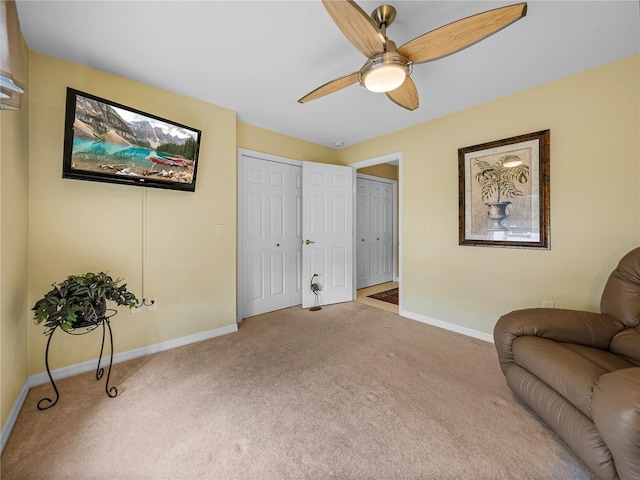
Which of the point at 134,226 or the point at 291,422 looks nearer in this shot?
the point at 291,422

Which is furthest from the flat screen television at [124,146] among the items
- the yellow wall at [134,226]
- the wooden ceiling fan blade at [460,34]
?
the wooden ceiling fan blade at [460,34]

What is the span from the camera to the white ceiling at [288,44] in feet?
4.99

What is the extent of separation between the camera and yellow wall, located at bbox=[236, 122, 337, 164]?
3168 mm

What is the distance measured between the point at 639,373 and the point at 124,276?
3192 millimetres

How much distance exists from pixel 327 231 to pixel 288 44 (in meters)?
2.37

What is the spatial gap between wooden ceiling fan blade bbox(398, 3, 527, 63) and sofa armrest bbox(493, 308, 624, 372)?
1.64m

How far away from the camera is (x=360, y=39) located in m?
1.40

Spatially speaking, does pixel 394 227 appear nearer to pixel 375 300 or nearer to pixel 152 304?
pixel 375 300

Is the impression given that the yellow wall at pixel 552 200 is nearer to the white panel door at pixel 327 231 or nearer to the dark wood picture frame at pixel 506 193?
the dark wood picture frame at pixel 506 193

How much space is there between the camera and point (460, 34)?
1.32 metres

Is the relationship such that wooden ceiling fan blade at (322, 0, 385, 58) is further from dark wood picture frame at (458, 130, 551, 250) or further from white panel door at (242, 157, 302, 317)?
white panel door at (242, 157, 302, 317)

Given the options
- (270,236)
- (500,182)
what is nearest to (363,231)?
(270,236)

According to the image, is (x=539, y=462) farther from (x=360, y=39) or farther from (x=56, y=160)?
(x=56, y=160)

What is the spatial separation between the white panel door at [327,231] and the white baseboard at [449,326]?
1.03 m
